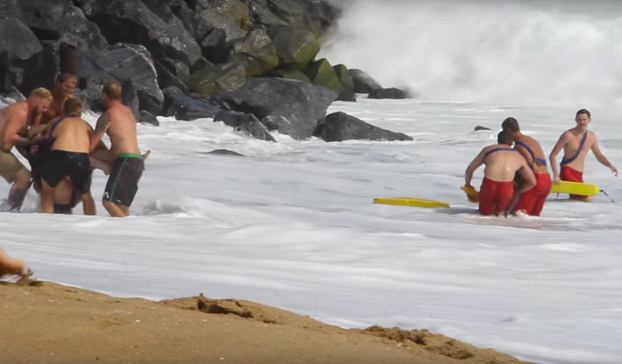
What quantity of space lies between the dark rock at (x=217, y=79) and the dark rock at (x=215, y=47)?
1.56 metres

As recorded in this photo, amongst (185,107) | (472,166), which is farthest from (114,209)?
(185,107)

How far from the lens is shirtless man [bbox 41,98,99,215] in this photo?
8688mm

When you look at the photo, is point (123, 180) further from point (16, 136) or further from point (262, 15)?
point (262, 15)

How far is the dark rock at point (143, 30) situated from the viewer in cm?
2458

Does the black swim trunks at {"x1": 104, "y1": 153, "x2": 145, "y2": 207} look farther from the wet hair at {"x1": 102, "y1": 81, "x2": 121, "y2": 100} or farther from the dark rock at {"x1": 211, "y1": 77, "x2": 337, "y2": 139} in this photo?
the dark rock at {"x1": 211, "y1": 77, "x2": 337, "y2": 139}

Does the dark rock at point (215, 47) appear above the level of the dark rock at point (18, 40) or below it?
above

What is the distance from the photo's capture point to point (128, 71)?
21.2m

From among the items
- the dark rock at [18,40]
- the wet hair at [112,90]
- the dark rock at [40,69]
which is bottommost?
the wet hair at [112,90]

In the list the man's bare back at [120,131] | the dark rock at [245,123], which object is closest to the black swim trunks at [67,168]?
the man's bare back at [120,131]

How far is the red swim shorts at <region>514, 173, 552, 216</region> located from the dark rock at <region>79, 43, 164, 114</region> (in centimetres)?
1132

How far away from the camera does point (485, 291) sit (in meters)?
6.64

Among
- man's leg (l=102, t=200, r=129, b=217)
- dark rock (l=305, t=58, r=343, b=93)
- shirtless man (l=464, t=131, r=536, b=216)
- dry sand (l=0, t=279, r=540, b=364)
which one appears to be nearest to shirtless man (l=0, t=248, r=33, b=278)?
dry sand (l=0, t=279, r=540, b=364)

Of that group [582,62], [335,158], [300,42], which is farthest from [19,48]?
[582,62]

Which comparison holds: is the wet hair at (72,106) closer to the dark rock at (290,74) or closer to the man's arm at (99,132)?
the man's arm at (99,132)
